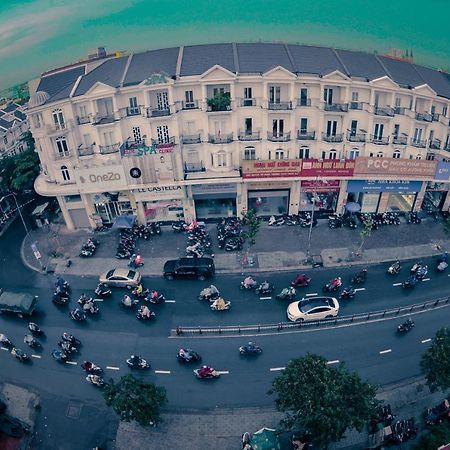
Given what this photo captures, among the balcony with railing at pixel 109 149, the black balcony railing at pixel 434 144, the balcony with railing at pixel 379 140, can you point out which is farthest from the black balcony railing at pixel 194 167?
the black balcony railing at pixel 434 144

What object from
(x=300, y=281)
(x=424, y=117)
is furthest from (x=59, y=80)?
(x=424, y=117)

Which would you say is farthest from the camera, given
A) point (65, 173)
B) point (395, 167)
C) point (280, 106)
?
point (65, 173)

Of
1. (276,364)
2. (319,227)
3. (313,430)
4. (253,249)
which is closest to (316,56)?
(319,227)

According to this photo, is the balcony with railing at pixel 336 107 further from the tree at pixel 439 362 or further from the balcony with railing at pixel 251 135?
the tree at pixel 439 362

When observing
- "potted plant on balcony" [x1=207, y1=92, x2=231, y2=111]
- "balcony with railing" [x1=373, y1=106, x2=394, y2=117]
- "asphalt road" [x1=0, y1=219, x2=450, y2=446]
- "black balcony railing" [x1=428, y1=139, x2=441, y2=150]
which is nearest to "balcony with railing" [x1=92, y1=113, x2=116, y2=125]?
"potted plant on balcony" [x1=207, y1=92, x2=231, y2=111]

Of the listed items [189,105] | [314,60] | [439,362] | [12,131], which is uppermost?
[12,131]

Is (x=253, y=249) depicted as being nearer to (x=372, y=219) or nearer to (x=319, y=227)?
(x=319, y=227)

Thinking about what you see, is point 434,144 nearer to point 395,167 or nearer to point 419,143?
point 419,143
